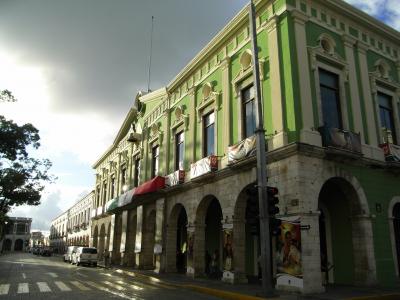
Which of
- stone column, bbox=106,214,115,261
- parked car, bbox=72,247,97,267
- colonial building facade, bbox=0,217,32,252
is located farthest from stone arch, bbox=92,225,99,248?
colonial building facade, bbox=0,217,32,252

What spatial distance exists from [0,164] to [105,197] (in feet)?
50.8

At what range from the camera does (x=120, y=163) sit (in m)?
35.3

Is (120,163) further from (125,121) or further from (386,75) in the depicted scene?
(386,75)

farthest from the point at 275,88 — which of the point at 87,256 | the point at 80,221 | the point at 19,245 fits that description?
the point at 19,245

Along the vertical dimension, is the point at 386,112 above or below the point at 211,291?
above

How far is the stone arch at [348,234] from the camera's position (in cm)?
1415

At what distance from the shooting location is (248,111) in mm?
17219

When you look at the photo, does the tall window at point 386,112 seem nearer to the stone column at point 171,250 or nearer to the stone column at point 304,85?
the stone column at point 304,85

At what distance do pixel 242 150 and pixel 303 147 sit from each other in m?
3.00

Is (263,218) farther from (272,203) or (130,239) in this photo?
(130,239)

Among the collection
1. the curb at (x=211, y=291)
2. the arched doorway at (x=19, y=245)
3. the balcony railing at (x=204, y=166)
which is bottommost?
the curb at (x=211, y=291)

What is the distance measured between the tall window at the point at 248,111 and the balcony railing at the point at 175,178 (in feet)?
18.0

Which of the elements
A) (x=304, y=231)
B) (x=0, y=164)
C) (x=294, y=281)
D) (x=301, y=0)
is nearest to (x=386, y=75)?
(x=301, y=0)

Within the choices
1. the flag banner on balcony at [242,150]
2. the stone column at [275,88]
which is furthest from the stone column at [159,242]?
the stone column at [275,88]
